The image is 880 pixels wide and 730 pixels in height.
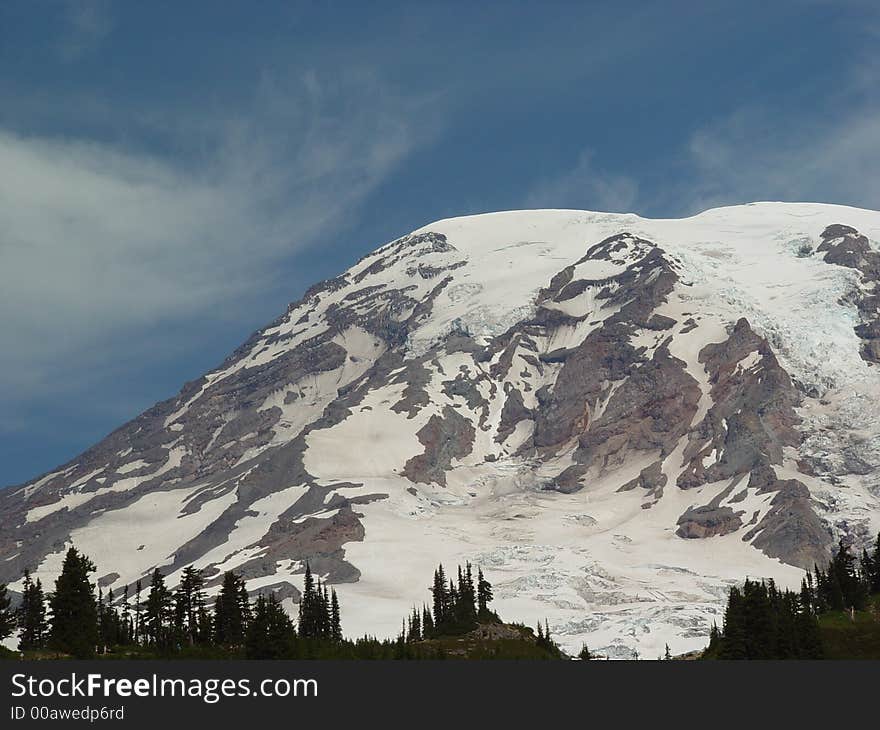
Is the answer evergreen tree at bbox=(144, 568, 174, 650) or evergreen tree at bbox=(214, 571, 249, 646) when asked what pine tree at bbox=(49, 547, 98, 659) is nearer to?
evergreen tree at bbox=(144, 568, 174, 650)

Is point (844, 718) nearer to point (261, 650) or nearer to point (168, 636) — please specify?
point (261, 650)

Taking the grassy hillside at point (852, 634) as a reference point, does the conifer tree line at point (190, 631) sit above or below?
above

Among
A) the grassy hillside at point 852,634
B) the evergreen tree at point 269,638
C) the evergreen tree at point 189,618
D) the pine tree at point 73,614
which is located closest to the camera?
the evergreen tree at point 269,638

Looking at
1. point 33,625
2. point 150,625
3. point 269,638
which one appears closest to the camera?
point 269,638

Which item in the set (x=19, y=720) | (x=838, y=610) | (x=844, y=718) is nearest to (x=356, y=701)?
(x=19, y=720)

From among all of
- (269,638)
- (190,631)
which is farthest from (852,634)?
(190,631)

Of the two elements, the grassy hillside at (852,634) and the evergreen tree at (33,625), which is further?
the evergreen tree at (33,625)

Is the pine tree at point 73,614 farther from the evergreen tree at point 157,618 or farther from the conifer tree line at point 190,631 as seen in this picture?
→ the evergreen tree at point 157,618

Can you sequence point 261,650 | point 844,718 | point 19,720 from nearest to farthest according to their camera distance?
point 19,720, point 844,718, point 261,650

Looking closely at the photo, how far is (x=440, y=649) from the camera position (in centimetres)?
15062

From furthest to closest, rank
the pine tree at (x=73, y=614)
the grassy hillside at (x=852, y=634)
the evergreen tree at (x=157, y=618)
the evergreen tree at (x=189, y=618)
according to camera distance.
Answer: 1. the evergreen tree at (x=157, y=618)
2. the evergreen tree at (x=189, y=618)
3. the grassy hillside at (x=852, y=634)
4. the pine tree at (x=73, y=614)

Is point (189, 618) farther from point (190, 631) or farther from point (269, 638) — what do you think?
point (269, 638)

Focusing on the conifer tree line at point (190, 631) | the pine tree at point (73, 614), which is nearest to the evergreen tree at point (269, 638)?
the conifer tree line at point (190, 631)

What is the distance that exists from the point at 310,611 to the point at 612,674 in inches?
3832
